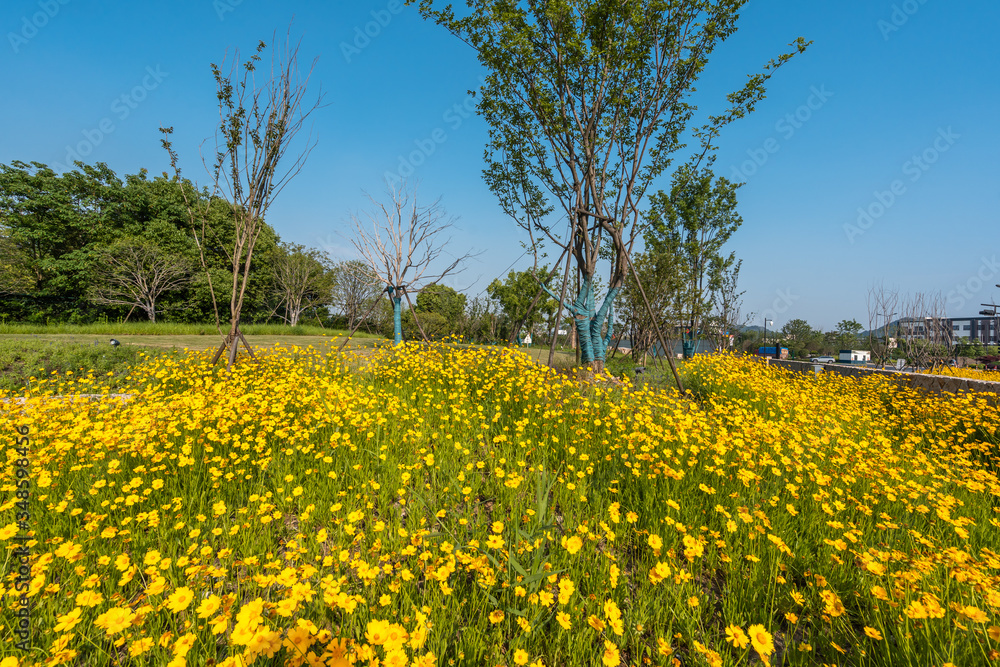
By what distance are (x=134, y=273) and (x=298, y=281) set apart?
10.9 meters

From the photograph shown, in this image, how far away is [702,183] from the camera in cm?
1405

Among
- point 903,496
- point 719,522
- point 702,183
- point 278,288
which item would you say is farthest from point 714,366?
point 278,288

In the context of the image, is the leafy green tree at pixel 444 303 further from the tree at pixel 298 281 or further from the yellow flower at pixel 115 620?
the yellow flower at pixel 115 620

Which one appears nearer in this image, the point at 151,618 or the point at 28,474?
the point at 151,618

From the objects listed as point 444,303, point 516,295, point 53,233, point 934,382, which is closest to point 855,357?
point 516,295

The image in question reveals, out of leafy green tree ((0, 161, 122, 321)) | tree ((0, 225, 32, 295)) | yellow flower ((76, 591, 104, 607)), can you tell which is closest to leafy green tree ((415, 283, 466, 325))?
leafy green tree ((0, 161, 122, 321))

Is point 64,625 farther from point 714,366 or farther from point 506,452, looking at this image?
point 714,366

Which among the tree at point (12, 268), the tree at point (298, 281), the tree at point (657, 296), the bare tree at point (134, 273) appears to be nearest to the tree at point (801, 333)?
the tree at point (657, 296)

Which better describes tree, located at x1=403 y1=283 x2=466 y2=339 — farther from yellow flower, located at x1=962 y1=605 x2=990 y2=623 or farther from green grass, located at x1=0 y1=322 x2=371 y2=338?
yellow flower, located at x1=962 y1=605 x2=990 y2=623

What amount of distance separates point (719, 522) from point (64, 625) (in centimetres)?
315

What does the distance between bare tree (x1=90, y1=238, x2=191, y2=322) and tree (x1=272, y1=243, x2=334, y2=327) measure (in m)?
7.98

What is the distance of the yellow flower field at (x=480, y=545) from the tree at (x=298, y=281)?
3126cm

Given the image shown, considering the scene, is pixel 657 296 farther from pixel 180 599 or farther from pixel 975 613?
pixel 180 599

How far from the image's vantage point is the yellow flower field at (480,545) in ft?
4.77
